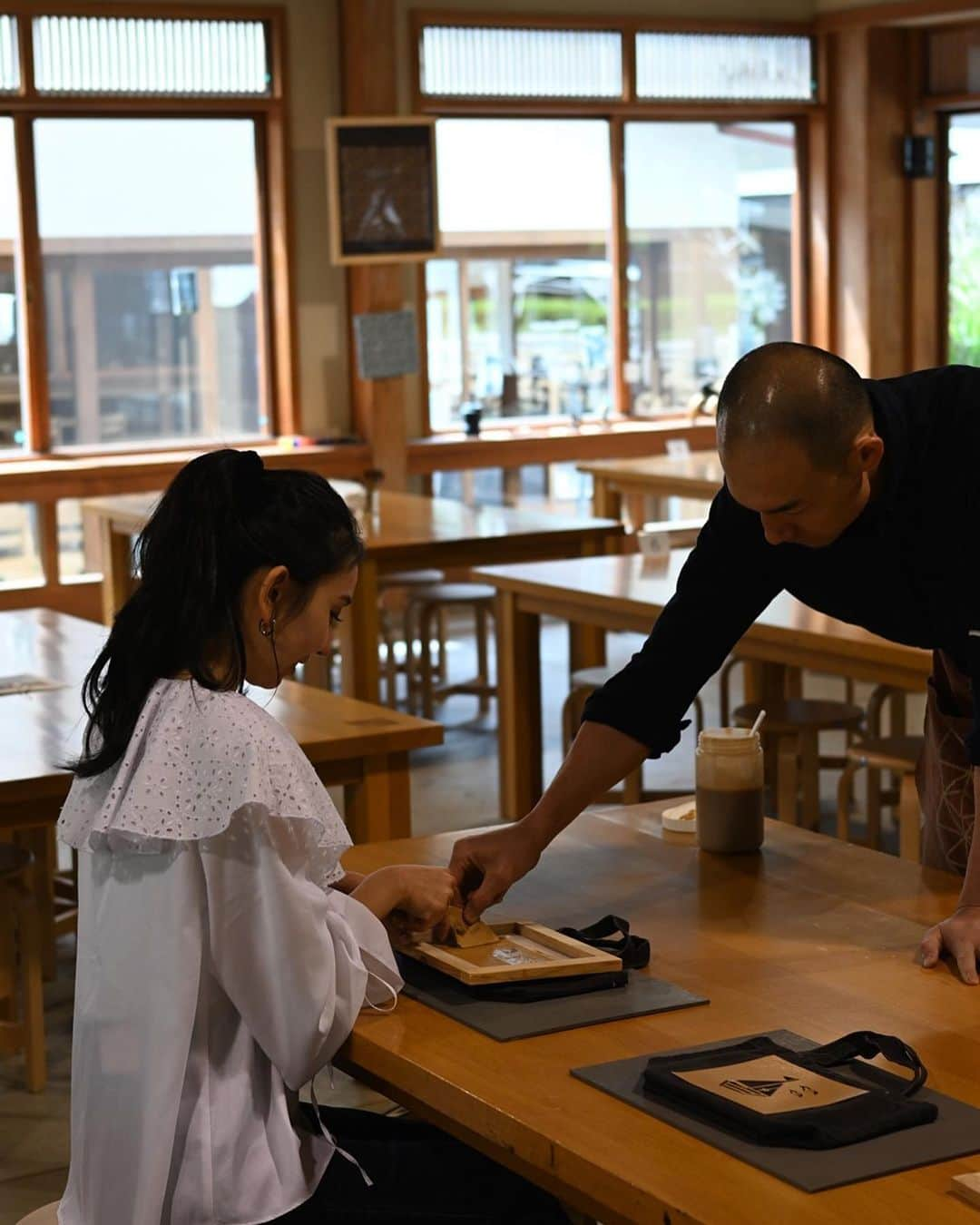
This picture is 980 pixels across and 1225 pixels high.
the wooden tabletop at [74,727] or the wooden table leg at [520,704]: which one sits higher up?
the wooden tabletop at [74,727]

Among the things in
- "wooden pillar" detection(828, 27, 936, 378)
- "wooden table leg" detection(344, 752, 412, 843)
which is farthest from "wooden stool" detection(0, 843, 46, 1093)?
"wooden pillar" detection(828, 27, 936, 378)

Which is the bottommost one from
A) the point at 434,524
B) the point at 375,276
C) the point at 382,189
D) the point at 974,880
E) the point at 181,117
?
the point at 974,880

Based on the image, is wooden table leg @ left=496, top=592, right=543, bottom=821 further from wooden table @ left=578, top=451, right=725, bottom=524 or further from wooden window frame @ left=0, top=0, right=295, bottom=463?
wooden window frame @ left=0, top=0, right=295, bottom=463

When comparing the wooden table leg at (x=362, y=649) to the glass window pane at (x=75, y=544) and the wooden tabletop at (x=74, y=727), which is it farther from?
the glass window pane at (x=75, y=544)

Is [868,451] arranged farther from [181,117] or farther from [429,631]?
[181,117]

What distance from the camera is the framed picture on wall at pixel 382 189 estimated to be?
8.07 metres

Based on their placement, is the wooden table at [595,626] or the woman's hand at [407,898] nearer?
the woman's hand at [407,898]

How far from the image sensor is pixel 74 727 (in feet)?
10.5

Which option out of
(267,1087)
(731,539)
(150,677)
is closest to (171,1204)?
(267,1087)

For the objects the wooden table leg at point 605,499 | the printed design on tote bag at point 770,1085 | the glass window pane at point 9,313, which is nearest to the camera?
the printed design on tote bag at point 770,1085

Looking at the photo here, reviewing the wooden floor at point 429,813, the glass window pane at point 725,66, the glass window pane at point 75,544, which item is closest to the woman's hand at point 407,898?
the wooden floor at point 429,813

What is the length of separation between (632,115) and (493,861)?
7.58m

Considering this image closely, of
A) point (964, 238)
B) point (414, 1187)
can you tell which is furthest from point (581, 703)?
point (964, 238)

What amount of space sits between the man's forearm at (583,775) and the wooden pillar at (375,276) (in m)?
6.26
